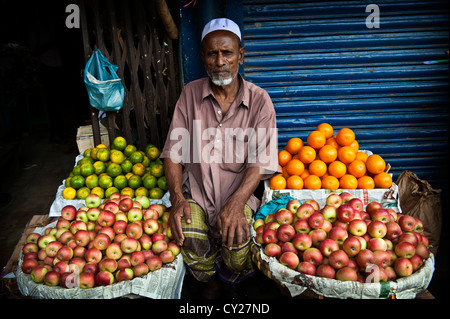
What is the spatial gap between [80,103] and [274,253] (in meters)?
6.69

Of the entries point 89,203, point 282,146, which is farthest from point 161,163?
point 282,146

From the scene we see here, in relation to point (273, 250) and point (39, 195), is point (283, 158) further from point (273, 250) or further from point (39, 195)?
point (39, 195)

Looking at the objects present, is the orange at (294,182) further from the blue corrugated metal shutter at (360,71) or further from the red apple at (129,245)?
the red apple at (129,245)

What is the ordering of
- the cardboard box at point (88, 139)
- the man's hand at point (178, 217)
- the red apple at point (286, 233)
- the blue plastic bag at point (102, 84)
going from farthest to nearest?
the cardboard box at point (88, 139), the blue plastic bag at point (102, 84), the man's hand at point (178, 217), the red apple at point (286, 233)

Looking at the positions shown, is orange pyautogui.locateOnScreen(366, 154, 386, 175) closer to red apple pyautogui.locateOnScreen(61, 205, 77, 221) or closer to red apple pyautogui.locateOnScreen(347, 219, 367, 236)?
red apple pyautogui.locateOnScreen(347, 219, 367, 236)

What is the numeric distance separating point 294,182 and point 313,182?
6.1 inches

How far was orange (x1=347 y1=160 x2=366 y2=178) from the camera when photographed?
9.80ft

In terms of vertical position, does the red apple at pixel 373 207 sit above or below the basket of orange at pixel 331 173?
below

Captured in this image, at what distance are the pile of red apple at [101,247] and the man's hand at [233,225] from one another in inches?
14.3

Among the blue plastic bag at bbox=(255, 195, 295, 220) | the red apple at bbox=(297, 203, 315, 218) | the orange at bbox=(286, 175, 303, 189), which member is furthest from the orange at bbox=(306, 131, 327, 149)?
the red apple at bbox=(297, 203, 315, 218)

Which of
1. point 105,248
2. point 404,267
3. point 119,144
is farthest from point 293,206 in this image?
point 119,144

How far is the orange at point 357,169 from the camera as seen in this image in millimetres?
A: 2986

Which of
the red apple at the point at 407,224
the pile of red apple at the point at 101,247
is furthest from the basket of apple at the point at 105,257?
the red apple at the point at 407,224
